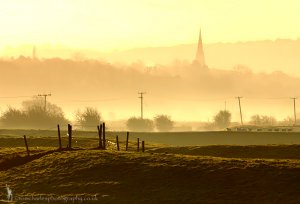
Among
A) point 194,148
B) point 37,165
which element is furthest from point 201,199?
point 194,148

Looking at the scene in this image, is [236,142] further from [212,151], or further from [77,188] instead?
[77,188]

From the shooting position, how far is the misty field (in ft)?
163

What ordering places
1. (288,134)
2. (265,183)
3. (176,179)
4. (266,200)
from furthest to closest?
(288,134) → (176,179) → (265,183) → (266,200)

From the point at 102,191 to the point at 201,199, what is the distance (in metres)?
9.89

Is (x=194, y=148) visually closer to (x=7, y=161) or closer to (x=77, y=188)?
(x=7, y=161)

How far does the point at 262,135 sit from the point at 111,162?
9354 centimetres

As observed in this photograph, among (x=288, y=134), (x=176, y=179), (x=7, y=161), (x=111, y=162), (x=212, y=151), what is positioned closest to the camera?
(x=176, y=179)

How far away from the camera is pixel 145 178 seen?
185 feet

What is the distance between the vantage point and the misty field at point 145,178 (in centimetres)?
4962

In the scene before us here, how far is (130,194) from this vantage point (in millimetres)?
51875

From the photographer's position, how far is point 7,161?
72.4 meters

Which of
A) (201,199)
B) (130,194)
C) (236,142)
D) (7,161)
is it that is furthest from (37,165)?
(236,142)

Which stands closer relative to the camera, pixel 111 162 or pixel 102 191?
pixel 102 191

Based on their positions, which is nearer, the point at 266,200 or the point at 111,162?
the point at 266,200
